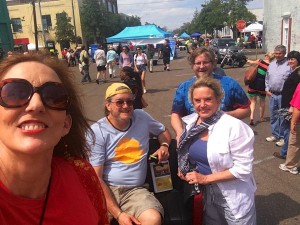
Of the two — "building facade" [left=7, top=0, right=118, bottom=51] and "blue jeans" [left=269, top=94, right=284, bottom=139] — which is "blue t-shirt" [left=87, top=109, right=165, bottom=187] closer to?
"blue jeans" [left=269, top=94, right=284, bottom=139]

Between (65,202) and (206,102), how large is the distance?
1.49 metres

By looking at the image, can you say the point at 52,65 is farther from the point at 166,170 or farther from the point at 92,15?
the point at 92,15

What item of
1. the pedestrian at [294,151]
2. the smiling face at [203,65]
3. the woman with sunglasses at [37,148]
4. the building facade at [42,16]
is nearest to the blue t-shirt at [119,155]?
the smiling face at [203,65]

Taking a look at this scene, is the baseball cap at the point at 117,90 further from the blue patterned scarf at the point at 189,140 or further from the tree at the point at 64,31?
the tree at the point at 64,31

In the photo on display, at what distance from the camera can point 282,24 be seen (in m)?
21.4

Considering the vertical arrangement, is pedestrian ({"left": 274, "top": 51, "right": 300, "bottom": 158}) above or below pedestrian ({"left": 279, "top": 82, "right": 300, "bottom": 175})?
above

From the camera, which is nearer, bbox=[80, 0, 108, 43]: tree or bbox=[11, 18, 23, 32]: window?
bbox=[80, 0, 108, 43]: tree

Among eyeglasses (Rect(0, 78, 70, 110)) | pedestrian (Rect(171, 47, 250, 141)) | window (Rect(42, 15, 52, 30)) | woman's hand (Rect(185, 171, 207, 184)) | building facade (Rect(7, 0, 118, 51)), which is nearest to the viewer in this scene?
eyeglasses (Rect(0, 78, 70, 110))

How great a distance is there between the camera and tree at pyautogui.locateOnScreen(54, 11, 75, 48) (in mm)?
42375

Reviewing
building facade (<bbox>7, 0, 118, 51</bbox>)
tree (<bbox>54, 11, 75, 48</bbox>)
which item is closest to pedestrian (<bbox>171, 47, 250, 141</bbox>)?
tree (<bbox>54, 11, 75, 48</bbox>)

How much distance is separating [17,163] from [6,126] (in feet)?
0.54

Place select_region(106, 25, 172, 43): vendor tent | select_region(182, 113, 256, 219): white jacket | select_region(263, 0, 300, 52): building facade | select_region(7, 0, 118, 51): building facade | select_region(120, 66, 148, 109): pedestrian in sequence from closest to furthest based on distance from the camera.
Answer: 1. select_region(182, 113, 256, 219): white jacket
2. select_region(120, 66, 148, 109): pedestrian
3. select_region(263, 0, 300, 52): building facade
4. select_region(106, 25, 172, 43): vendor tent
5. select_region(7, 0, 118, 51): building facade

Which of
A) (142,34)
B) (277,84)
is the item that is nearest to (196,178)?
(277,84)

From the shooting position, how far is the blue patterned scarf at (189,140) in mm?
2578
